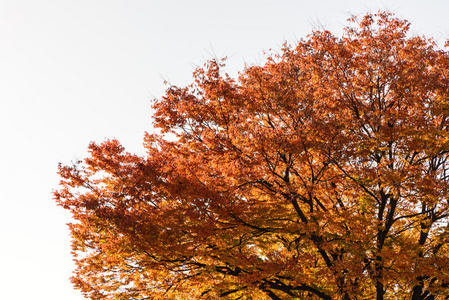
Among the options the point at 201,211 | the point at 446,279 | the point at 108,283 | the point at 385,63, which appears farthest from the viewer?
the point at 108,283

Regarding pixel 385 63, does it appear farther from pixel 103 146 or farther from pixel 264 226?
pixel 103 146

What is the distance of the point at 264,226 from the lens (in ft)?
43.5

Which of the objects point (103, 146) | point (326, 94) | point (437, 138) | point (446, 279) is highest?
point (103, 146)

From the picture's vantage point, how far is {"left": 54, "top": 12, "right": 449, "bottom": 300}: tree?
456 inches

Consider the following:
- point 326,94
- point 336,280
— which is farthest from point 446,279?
point 326,94

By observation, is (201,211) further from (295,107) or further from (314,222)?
(295,107)

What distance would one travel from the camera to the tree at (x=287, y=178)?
38.0ft

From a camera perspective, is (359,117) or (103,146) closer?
(359,117)

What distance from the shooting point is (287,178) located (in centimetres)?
1228

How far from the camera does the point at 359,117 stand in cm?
1285

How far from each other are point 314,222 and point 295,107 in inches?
141

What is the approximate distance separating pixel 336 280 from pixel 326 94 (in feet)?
19.6

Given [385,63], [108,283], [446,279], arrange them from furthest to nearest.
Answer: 1. [108,283]
2. [385,63]
3. [446,279]

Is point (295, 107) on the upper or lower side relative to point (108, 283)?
upper
